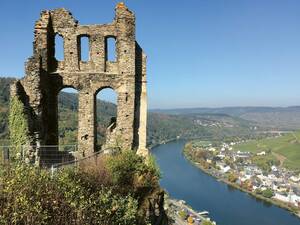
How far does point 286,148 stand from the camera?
500ft

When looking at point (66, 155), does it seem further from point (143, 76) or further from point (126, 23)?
point (126, 23)

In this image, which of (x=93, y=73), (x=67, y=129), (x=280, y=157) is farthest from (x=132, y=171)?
(x=280, y=157)

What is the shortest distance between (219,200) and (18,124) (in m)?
68.7

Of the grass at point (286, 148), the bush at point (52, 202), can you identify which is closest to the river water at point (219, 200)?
the grass at point (286, 148)

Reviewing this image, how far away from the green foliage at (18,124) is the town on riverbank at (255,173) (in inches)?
2798

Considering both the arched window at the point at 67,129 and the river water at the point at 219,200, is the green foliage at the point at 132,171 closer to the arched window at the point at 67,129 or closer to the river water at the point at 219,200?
the arched window at the point at 67,129

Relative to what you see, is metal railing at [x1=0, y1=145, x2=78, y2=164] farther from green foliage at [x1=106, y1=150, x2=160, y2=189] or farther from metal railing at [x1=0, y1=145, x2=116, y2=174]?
green foliage at [x1=106, y1=150, x2=160, y2=189]

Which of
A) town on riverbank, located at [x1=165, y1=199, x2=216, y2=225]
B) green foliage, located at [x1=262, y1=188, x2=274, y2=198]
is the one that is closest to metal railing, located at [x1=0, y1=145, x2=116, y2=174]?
town on riverbank, located at [x1=165, y1=199, x2=216, y2=225]

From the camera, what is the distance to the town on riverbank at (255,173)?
86.4m

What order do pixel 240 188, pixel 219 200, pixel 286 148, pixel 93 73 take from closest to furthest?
pixel 93 73 → pixel 219 200 → pixel 240 188 → pixel 286 148

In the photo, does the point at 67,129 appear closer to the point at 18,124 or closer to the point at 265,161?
the point at 18,124

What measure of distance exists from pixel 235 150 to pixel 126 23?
507ft

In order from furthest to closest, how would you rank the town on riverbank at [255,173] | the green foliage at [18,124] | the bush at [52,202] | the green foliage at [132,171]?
the town on riverbank at [255,173], the green foliage at [18,124], the green foliage at [132,171], the bush at [52,202]

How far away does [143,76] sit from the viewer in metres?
15.9
